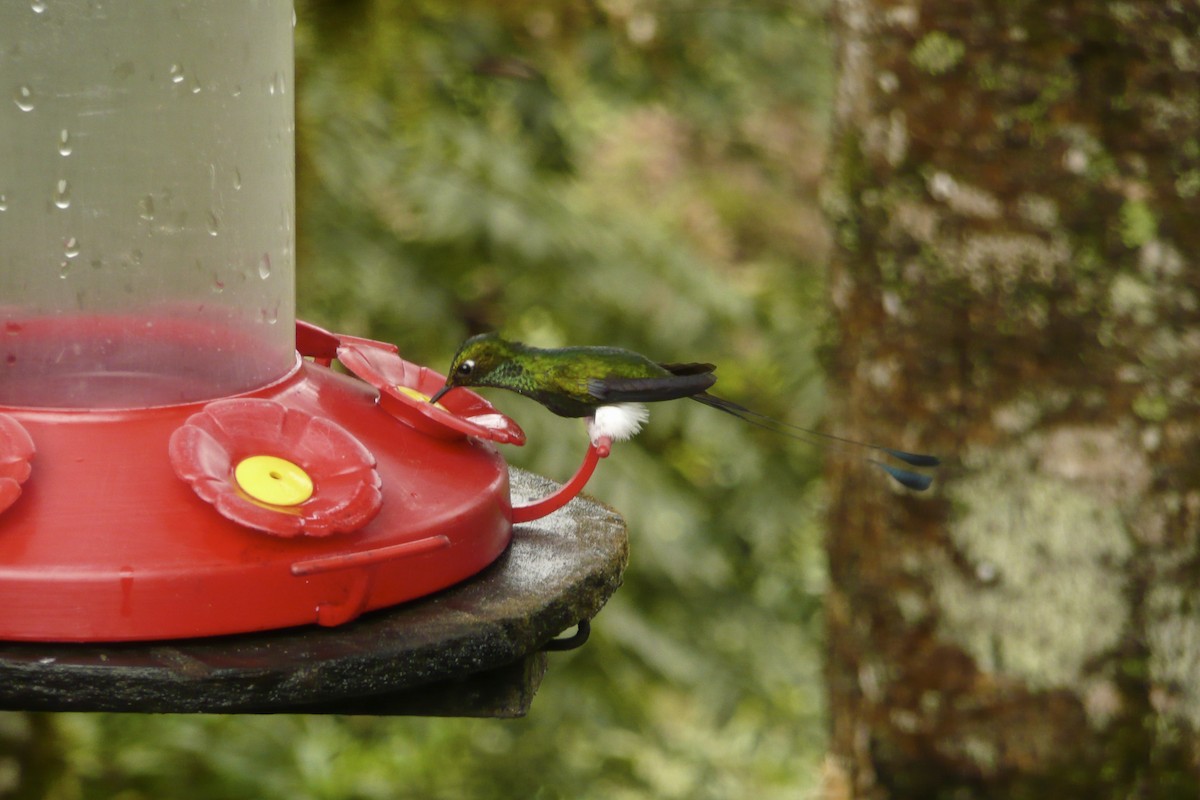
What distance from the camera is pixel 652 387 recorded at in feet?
4.79

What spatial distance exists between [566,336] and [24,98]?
2.10 m

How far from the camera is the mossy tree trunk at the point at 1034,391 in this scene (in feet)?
6.89

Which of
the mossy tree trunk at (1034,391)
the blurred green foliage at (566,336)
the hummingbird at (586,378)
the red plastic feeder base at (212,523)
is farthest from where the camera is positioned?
the blurred green foliage at (566,336)

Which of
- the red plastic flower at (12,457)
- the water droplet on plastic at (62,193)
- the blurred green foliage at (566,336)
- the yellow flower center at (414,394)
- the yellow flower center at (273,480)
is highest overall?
the water droplet on plastic at (62,193)

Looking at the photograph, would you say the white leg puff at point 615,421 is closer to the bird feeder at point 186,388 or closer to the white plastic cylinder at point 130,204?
the bird feeder at point 186,388

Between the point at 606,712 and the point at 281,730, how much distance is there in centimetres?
80

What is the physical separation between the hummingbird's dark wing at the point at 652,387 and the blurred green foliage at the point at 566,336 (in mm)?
1389

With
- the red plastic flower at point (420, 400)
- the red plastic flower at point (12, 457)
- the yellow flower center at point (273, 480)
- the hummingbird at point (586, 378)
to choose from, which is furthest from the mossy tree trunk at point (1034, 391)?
the red plastic flower at point (12, 457)

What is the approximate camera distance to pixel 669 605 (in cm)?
349

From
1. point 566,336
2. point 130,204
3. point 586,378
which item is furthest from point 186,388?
point 566,336

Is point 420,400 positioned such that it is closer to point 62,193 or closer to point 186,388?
point 186,388

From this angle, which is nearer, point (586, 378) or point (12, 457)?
point (12, 457)

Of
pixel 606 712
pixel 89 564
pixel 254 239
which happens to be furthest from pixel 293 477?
pixel 606 712

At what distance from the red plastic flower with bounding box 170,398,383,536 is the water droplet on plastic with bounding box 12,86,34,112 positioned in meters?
0.38
